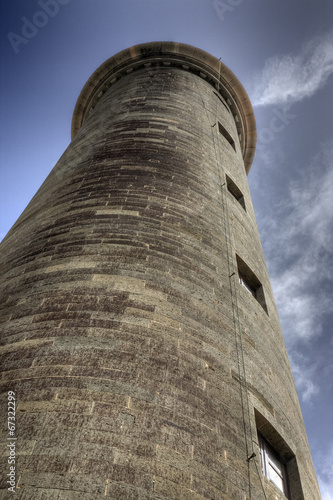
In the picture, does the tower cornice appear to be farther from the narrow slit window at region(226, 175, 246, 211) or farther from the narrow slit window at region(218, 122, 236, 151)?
the narrow slit window at region(226, 175, 246, 211)

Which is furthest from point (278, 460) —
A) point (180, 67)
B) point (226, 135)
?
point (180, 67)

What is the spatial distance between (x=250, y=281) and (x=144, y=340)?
3597mm

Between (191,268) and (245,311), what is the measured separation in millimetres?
1064

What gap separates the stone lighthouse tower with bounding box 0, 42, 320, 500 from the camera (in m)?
3.02

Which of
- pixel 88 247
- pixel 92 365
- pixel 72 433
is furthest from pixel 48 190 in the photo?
pixel 72 433

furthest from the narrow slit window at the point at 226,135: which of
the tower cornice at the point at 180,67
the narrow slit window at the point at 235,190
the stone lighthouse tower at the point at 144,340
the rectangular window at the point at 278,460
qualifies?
the rectangular window at the point at 278,460

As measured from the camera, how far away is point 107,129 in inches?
333

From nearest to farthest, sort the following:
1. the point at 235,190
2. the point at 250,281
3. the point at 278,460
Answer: the point at 278,460, the point at 250,281, the point at 235,190

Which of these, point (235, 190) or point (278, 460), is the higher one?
point (235, 190)

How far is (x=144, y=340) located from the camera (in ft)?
12.7

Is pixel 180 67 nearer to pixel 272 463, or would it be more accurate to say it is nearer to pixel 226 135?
pixel 226 135

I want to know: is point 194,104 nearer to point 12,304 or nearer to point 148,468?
point 12,304

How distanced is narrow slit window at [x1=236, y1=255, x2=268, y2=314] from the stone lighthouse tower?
28 mm

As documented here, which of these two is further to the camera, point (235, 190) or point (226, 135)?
point (226, 135)
